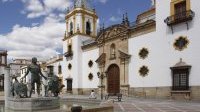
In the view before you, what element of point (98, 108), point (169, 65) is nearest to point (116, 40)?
point (169, 65)

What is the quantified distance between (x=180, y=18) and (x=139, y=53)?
613 centimetres

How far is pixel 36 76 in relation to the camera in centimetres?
1265

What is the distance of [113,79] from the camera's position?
3095cm

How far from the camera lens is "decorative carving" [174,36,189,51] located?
22159 millimetres

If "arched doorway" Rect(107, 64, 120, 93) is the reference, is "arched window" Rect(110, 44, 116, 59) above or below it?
above

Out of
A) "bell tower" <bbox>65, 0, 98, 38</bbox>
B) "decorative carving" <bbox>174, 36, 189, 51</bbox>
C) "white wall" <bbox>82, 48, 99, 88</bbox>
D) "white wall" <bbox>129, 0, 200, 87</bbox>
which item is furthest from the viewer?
"bell tower" <bbox>65, 0, 98, 38</bbox>

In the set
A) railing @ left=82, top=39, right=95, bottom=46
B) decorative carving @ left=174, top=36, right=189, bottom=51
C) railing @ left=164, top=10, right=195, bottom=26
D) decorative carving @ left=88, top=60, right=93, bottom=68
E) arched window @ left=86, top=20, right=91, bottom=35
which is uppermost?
arched window @ left=86, top=20, right=91, bottom=35

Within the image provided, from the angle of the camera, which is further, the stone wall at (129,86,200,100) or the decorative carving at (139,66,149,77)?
the decorative carving at (139,66,149,77)

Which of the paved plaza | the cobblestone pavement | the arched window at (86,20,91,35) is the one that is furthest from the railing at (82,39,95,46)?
the cobblestone pavement

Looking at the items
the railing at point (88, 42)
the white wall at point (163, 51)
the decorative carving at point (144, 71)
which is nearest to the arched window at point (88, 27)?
the railing at point (88, 42)

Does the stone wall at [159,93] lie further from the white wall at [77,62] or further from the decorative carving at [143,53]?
the white wall at [77,62]

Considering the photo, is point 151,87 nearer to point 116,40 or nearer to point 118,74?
point 118,74

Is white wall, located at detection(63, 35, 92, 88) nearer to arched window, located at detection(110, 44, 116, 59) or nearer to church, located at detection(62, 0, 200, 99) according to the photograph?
church, located at detection(62, 0, 200, 99)

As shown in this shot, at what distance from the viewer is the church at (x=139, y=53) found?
21.9 metres
